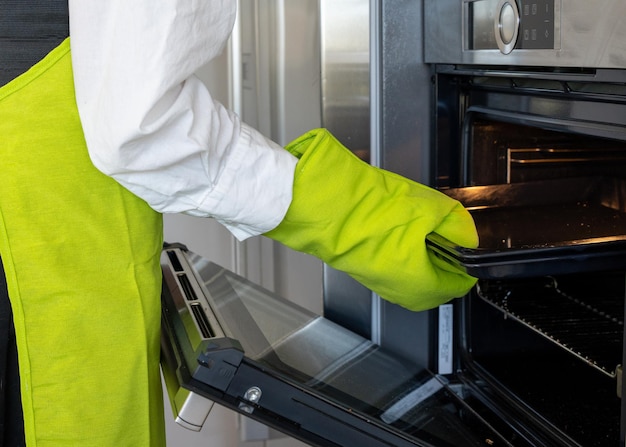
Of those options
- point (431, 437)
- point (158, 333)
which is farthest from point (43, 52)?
point (431, 437)

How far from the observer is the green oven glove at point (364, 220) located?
94 cm

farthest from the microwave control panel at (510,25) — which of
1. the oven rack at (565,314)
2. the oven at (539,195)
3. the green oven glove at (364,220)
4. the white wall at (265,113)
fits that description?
→ the white wall at (265,113)

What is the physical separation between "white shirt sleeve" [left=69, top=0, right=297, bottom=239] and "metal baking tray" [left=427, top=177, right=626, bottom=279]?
20 cm

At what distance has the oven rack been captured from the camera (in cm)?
110

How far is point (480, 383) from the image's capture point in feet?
4.00

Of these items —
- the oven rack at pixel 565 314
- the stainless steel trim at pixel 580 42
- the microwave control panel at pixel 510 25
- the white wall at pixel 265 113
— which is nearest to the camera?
the stainless steel trim at pixel 580 42

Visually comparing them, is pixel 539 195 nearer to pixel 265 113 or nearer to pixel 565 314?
pixel 565 314

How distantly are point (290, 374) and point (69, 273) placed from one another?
0.27 metres

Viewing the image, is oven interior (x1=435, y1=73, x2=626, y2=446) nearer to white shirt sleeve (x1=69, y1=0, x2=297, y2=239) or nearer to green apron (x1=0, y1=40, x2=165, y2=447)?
white shirt sleeve (x1=69, y1=0, x2=297, y2=239)

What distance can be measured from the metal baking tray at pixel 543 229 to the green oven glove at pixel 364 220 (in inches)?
0.9

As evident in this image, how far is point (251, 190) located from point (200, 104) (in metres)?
0.10

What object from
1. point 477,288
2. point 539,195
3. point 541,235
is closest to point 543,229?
point 541,235

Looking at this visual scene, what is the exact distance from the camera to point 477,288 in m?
1.24

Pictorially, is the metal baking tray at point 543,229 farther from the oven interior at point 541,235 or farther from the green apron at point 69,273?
the green apron at point 69,273
